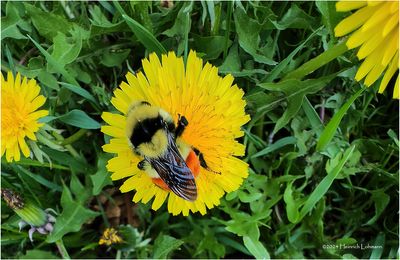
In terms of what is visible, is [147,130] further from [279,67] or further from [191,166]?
[279,67]

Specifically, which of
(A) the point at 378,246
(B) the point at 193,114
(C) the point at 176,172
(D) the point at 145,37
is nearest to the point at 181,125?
(B) the point at 193,114

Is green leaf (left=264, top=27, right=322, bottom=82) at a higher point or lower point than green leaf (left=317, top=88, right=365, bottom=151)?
higher

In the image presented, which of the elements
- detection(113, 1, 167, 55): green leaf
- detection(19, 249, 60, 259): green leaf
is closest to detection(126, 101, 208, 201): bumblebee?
detection(113, 1, 167, 55): green leaf

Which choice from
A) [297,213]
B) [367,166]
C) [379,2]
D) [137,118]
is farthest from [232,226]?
[379,2]

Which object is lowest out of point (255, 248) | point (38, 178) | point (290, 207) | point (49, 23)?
point (255, 248)

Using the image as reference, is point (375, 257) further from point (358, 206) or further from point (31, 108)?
point (31, 108)

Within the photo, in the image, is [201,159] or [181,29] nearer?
[201,159]

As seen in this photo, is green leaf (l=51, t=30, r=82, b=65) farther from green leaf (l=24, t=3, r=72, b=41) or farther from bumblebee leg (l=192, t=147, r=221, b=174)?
bumblebee leg (l=192, t=147, r=221, b=174)
